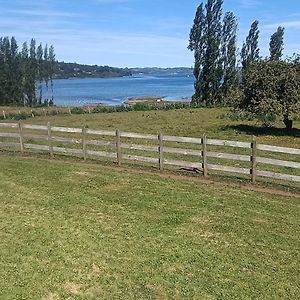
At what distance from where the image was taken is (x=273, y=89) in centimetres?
2603

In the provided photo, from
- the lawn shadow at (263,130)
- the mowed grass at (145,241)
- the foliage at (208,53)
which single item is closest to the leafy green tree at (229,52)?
the foliage at (208,53)

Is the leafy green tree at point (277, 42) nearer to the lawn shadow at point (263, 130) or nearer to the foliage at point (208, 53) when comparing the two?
the foliage at point (208, 53)

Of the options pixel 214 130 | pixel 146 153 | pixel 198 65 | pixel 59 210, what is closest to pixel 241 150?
pixel 146 153

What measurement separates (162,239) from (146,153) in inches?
391

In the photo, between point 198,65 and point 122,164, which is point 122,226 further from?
point 198,65

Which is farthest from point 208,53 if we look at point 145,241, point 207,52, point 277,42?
point 145,241

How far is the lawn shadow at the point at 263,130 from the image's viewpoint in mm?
26109

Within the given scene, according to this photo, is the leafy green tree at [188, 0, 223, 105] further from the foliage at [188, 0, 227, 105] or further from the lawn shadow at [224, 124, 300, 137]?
the lawn shadow at [224, 124, 300, 137]

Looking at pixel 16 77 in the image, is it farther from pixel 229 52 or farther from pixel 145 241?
pixel 145 241

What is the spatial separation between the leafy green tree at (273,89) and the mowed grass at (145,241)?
46.8 ft

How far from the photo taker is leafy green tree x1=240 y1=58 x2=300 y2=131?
2531 centimetres

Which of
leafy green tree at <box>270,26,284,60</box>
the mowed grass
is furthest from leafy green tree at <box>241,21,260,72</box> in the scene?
the mowed grass

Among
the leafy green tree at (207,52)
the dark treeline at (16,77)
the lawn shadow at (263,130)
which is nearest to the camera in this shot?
the lawn shadow at (263,130)

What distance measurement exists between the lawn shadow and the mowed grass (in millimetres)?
14606
